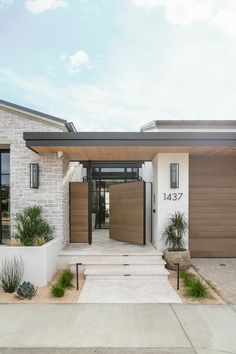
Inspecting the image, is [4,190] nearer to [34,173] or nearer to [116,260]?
[34,173]

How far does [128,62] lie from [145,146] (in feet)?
45.4

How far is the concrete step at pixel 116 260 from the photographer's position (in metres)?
7.52

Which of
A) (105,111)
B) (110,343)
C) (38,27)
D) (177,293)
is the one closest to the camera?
(110,343)

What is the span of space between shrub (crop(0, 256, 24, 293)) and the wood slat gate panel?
5.33 metres

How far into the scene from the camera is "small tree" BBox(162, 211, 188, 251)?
8.20m

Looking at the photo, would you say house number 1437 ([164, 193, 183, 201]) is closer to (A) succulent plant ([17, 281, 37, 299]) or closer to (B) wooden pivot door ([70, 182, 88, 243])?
(B) wooden pivot door ([70, 182, 88, 243])

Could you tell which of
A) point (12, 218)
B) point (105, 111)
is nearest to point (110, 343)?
point (12, 218)

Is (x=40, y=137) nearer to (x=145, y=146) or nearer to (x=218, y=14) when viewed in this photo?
(x=145, y=146)

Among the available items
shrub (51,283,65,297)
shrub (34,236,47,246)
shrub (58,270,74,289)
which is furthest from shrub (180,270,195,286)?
shrub (34,236,47,246)

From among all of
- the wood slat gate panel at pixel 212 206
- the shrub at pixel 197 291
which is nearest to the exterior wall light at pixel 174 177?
the wood slat gate panel at pixel 212 206

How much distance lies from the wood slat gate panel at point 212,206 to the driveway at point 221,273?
45 centimetres

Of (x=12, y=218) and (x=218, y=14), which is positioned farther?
(x=218, y=14)

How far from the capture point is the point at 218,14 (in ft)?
36.3

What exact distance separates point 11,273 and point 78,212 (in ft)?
11.7
